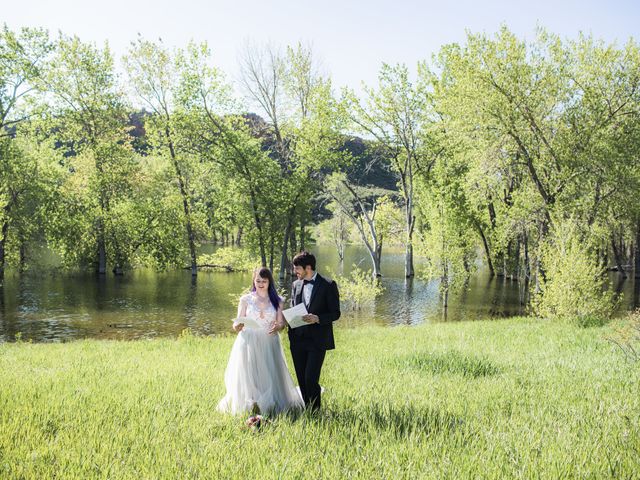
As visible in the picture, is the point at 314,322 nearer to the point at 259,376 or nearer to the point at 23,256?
the point at 259,376

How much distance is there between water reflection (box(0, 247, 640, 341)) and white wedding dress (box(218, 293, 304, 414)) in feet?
50.2

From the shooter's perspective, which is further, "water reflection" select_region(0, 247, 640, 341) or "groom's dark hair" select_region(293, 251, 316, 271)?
"water reflection" select_region(0, 247, 640, 341)

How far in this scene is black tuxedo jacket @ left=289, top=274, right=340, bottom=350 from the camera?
5.92m

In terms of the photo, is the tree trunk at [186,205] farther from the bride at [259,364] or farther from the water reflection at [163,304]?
the bride at [259,364]

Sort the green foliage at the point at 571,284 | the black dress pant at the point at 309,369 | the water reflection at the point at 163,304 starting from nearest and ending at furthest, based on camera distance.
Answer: the black dress pant at the point at 309,369
the green foliage at the point at 571,284
the water reflection at the point at 163,304

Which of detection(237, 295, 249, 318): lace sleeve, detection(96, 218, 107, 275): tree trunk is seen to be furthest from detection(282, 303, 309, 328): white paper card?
detection(96, 218, 107, 275): tree trunk

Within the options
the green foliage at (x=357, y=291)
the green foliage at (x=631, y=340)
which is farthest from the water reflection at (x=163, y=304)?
the green foliage at (x=631, y=340)

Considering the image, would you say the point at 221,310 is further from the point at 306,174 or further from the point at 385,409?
the point at 385,409

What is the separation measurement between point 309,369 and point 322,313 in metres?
0.72

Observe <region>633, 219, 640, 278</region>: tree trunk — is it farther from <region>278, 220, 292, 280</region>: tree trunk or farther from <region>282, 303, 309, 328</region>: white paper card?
<region>282, 303, 309, 328</region>: white paper card

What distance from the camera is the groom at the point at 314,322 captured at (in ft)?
19.4

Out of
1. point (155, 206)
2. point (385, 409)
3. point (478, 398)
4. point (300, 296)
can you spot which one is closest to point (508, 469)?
point (385, 409)

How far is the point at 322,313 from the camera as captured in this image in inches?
234

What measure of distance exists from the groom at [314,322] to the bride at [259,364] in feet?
0.93
